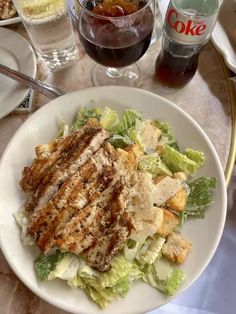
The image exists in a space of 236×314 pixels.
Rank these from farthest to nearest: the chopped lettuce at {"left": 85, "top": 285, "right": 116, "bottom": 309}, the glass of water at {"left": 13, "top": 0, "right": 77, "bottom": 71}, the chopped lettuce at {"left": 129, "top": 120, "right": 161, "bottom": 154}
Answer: the glass of water at {"left": 13, "top": 0, "right": 77, "bottom": 71}
the chopped lettuce at {"left": 129, "top": 120, "right": 161, "bottom": 154}
the chopped lettuce at {"left": 85, "top": 285, "right": 116, "bottom": 309}

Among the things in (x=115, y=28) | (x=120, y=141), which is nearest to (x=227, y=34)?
(x=115, y=28)

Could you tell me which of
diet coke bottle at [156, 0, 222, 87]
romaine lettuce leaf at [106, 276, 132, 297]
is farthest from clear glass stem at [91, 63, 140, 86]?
romaine lettuce leaf at [106, 276, 132, 297]

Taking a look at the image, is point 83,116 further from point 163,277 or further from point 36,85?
point 163,277

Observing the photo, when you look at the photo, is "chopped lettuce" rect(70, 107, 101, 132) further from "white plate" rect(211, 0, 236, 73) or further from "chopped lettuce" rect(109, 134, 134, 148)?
"white plate" rect(211, 0, 236, 73)

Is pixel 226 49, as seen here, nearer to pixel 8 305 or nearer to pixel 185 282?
pixel 185 282

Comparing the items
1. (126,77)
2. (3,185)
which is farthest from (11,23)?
(3,185)

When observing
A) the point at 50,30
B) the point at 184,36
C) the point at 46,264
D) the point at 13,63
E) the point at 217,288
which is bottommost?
the point at 217,288
